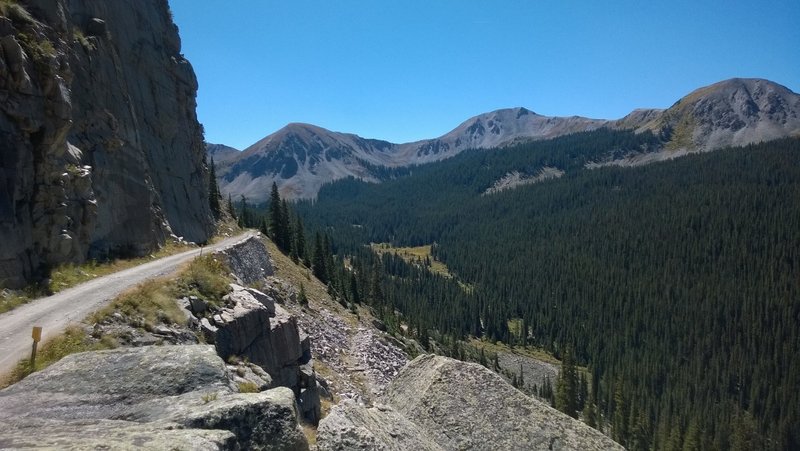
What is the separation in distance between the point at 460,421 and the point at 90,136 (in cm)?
2740

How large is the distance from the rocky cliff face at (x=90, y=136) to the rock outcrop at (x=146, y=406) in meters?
12.5

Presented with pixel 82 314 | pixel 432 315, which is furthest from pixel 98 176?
pixel 432 315

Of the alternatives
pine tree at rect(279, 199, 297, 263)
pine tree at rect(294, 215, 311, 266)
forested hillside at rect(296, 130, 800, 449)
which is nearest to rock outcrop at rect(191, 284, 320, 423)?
forested hillside at rect(296, 130, 800, 449)

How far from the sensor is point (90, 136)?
2670cm

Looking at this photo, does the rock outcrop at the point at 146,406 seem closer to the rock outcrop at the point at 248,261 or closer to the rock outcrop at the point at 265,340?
the rock outcrop at the point at 265,340

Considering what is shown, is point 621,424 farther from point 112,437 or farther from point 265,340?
point 112,437

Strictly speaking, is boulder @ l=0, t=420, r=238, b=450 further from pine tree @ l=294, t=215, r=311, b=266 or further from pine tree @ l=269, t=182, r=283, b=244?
pine tree @ l=269, t=182, r=283, b=244

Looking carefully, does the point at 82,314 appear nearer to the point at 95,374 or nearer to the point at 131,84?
the point at 95,374

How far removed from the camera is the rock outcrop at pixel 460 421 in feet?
24.0

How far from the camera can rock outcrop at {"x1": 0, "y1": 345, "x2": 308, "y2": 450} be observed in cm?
594

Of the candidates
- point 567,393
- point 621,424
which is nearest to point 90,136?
point 567,393

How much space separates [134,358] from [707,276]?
20585 centimetres

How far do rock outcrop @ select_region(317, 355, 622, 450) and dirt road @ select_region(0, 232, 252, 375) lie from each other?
10.7 metres

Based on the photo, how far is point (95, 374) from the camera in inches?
337
